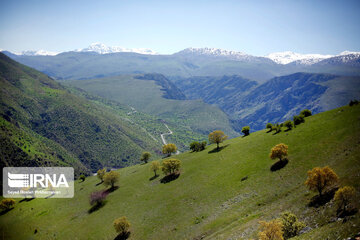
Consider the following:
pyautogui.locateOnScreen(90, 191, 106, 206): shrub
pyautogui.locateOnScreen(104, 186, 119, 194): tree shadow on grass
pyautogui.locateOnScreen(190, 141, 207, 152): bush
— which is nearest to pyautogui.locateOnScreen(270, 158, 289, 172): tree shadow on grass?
pyautogui.locateOnScreen(190, 141, 207, 152): bush

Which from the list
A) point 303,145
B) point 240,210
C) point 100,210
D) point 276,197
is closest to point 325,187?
point 276,197

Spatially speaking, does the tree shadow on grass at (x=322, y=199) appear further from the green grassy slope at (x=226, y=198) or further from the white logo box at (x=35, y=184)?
the white logo box at (x=35, y=184)

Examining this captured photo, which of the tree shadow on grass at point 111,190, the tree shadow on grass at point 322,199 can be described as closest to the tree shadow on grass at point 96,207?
the tree shadow on grass at point 111,190

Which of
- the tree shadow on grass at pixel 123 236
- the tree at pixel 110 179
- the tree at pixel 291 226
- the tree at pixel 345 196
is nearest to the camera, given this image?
the tree at pixel 345 196

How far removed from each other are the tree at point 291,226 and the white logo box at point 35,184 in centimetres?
9924

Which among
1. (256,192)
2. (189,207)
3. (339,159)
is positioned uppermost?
(339,159)

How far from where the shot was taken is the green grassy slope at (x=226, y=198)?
4566cm

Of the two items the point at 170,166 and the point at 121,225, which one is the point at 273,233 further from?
the point at 170,166

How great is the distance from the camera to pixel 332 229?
31.2 m

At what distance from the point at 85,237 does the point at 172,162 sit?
3973 cm

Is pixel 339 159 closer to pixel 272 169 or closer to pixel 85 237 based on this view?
pixel 272 169

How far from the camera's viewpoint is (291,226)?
123 ft

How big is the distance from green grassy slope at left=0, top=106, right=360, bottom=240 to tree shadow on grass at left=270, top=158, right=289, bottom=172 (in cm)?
140

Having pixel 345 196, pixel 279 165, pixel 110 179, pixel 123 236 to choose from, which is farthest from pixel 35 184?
pixel 345 196
